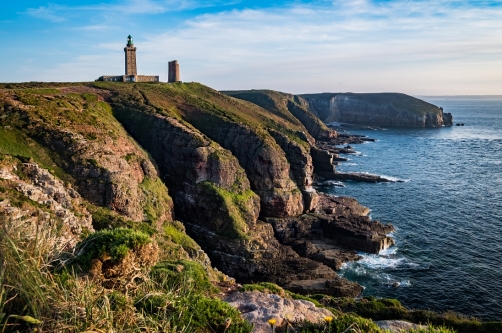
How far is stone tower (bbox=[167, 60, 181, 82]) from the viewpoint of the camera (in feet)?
370

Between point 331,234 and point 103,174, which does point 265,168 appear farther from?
point 103,174

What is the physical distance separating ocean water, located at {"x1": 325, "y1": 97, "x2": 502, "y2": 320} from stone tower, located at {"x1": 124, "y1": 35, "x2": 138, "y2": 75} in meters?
61.0

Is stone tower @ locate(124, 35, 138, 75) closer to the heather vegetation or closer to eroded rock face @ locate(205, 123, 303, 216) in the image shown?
the heather vegetation

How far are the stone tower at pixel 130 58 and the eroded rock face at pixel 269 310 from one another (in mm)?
89769

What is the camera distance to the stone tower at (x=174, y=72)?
113m

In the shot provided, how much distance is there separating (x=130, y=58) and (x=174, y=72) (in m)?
17.0

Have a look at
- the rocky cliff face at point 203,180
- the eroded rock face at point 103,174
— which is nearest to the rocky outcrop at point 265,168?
the rocky cliff face at point 203,180

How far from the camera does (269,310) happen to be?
15.5m

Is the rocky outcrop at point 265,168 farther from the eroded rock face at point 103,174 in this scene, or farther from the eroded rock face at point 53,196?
the eroded rock face at point 53,196

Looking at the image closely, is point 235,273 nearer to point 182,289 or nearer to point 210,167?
point 210,167

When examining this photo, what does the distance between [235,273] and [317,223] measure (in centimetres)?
1901

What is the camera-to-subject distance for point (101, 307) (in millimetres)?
8039

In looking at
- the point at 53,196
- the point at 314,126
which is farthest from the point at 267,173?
the point at 314,126

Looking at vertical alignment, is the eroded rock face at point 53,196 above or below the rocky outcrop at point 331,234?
above
